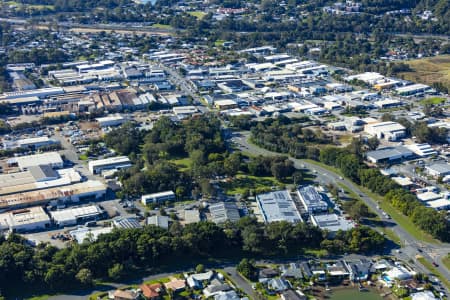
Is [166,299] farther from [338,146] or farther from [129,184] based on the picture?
[338,146]

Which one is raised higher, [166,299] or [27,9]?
[27,9]

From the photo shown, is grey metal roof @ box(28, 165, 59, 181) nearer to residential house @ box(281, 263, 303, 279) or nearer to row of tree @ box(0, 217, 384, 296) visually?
row of tree @ box(0, 217, 384, 296)

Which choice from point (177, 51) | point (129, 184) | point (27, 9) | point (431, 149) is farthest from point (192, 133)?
point (27, 9)

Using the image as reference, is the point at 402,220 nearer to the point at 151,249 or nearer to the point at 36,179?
the point at 151,249

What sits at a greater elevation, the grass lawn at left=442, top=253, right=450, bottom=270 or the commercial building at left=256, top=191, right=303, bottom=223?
the commercial building at left=256, top=191, right=303, bottom=223

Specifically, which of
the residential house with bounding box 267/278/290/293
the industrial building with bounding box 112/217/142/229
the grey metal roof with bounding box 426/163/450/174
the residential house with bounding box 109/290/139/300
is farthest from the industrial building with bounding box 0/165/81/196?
the grey metal roof with bounding box 426/163/450/174

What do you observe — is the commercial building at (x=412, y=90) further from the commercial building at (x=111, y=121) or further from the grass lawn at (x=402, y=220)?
the commercial building at (x=111, y=121)

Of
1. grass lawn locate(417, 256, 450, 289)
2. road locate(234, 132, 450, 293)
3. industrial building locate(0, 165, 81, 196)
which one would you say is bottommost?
grass lawn locate(417, 256, 450, 289)

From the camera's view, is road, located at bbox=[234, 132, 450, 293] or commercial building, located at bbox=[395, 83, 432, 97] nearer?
road, located at bbox=[234, 132, 450, 293]
